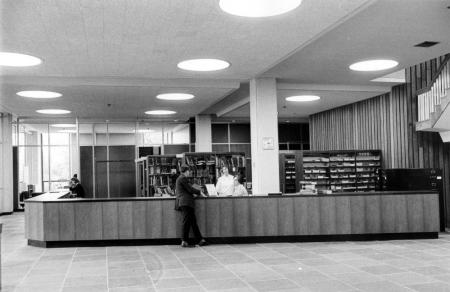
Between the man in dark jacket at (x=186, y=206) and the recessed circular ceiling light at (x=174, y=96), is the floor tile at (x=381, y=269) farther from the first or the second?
the recessed circular ceiling light at (x=174, y=96)

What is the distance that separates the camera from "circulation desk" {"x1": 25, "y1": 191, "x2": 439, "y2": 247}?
10031 millimetres

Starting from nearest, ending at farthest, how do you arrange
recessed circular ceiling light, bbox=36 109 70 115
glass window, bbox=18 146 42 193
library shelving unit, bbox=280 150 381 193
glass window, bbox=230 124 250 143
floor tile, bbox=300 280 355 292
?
floor tile, bbox=300 280 355 292
library shelving unit, bbox=280 150 381 193
recessed circular ceiling light, bbox=36 109 70 115
glass window, bbox=18 146 42 193
glass window, bbox=230 124 250 143

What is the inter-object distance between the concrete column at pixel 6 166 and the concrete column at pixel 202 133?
23.4 ft

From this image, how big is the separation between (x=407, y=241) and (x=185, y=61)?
5.91m

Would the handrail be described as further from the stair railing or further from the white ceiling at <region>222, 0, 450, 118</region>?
the white ceiling at <region>222, 0, 450, 118</region>

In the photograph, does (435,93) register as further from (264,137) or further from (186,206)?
(186,206)

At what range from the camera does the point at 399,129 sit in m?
14.2

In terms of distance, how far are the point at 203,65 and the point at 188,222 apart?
11.0ft

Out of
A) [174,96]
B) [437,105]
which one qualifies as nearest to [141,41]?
[174,96]

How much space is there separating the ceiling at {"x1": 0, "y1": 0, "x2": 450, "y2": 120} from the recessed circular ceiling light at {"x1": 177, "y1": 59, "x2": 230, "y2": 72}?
28cm

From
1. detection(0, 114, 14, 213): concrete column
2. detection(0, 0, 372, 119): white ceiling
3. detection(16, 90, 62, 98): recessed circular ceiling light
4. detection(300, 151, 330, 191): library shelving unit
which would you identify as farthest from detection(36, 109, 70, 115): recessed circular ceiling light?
detection(300, 151, 330, 191): library shelving unit

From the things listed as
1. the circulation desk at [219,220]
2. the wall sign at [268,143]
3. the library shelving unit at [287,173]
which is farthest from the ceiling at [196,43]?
the library shelving unit at [287,173]

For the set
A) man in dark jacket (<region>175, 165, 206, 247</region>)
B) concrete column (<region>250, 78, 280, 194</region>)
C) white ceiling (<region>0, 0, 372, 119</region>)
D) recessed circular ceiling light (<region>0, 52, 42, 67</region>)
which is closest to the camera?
white ceiling (<region>0, 0, 372, 119</region>)

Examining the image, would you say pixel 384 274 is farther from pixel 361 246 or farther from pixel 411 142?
pixel 411 142
